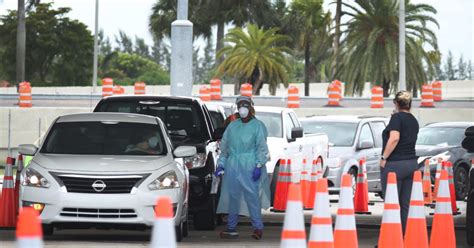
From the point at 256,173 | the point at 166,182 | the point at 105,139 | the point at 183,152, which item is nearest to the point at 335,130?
the point at 256,173

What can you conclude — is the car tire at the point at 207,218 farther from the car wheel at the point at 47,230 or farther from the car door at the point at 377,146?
the car door at the point at 377,146

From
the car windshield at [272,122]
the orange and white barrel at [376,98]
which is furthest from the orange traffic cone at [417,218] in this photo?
the orange and white barrel at [376,98]

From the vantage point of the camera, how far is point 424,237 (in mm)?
12258

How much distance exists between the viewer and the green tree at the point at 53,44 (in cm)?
9312

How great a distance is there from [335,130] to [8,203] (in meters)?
10.7

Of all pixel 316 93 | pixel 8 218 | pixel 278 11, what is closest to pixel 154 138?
pixel 8 218

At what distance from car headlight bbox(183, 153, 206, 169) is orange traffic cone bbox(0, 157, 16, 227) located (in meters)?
2.20

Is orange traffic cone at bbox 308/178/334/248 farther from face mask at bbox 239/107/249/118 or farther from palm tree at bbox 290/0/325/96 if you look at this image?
palm tree at bbox 290/0/325/96

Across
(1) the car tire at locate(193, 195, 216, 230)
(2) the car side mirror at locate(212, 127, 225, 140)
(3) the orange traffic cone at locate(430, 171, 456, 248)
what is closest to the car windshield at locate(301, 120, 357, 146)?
(2) the car side mirror at locate(212, 127, 225, 140)

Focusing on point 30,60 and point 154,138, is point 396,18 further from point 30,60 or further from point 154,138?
point 154,138

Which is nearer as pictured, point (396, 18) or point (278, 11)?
point (396, 18)

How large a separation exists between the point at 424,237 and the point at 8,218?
6331 millimetres

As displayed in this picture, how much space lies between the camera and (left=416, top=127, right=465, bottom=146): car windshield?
26.4m

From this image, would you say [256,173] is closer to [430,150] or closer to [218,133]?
[218,133]
